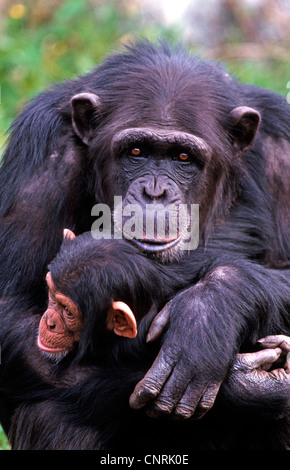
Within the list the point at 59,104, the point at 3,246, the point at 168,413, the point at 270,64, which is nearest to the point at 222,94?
the point at 59,104

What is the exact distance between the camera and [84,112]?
557cm

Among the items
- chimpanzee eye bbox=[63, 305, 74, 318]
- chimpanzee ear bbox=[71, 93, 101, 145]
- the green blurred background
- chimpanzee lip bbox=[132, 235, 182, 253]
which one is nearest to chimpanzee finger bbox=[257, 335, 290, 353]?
chimpanzee lip bbox=[132, 235, 182, 253]

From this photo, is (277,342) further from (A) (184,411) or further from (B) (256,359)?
(A) (184,411)

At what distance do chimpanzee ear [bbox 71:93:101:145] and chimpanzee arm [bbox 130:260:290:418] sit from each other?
1.41 m

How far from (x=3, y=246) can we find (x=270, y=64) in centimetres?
777

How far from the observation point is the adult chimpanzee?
16.1 feet

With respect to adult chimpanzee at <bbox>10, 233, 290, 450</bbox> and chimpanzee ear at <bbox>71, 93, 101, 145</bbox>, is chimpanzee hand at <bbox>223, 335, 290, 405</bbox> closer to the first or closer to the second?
adult chimpanzee at <bbox>10, 233, 290, 450</bbox>

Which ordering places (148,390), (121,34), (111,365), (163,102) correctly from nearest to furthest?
(148,390), (111,365), (163,102), (121,34)

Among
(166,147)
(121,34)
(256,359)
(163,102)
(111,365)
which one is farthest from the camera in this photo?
(121,34)

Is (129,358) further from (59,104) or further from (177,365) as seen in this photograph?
(59,104)

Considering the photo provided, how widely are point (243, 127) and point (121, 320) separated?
1771 millimetres

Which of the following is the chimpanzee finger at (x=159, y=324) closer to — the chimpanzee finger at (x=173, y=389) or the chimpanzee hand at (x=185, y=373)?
the chimpanzee hand at (x=185, y=373)

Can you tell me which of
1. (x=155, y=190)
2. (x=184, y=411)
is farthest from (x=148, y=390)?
(x=155, y=190)

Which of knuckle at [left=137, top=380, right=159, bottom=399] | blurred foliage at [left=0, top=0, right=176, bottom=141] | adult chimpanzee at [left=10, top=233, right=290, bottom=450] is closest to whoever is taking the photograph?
knuckle at [left=137, top=380, right=159, bottom=399]
